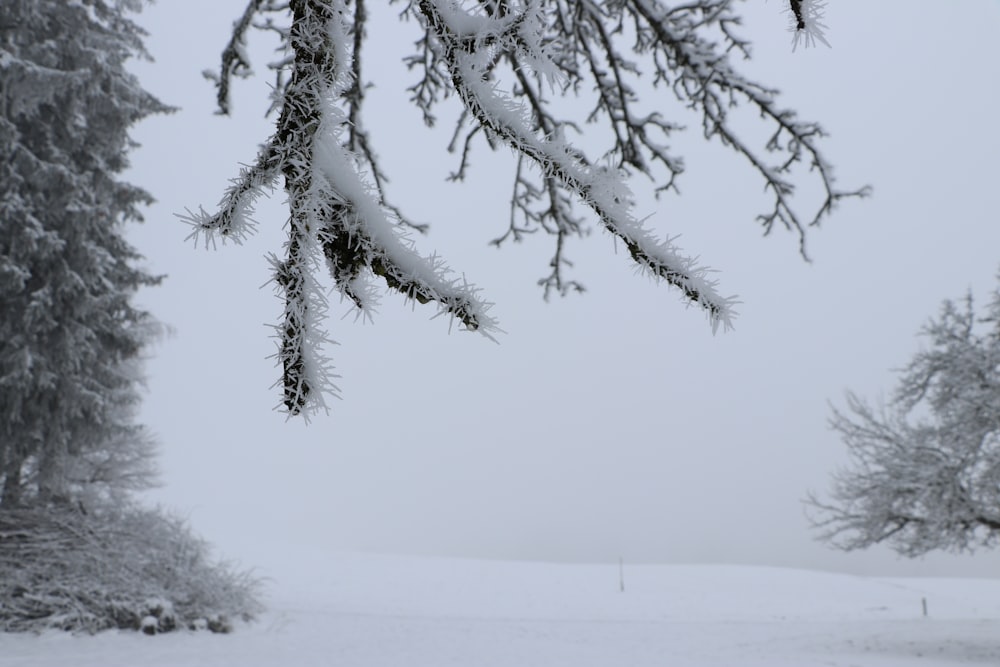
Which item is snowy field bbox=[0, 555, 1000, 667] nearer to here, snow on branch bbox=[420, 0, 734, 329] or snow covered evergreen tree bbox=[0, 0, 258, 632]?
snow covered evergreen tree bbox=[0, 0, 258, 632]

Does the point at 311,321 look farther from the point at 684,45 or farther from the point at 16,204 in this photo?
the point at 16,204

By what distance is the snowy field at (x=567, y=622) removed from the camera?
7.38 m

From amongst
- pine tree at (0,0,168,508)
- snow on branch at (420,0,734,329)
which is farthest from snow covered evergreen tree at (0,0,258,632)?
snow on branch at (420,0,734,329)

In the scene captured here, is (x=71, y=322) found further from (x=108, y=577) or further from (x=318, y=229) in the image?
(x=318, y=229)

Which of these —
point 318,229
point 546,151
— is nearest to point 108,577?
point 318,229

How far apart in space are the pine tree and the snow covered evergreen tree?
2cm

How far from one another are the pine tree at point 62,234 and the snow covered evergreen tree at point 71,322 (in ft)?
0.07

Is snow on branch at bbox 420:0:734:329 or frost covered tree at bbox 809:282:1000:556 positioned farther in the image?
frost covered tree at bbox 809:282:1000:556

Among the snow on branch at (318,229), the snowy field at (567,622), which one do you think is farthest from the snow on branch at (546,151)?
the snowy field at (567,622)

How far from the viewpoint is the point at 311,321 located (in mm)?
918

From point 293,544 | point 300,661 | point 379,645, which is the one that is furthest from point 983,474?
point 293,544

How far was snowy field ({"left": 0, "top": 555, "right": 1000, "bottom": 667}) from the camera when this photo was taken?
24.2 feet

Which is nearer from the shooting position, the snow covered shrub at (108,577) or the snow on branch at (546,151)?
the snow on branch at (546,151)

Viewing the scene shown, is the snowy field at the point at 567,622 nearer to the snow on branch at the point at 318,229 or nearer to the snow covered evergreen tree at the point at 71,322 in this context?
the snow covered evergreen tree at the point at 71,322
